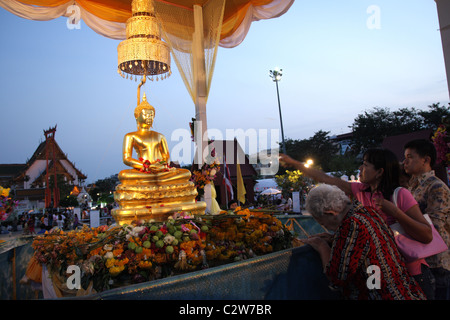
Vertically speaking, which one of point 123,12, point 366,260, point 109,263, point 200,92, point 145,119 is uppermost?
→ point 123,12

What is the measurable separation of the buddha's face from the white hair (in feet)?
15.2

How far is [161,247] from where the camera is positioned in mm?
2561

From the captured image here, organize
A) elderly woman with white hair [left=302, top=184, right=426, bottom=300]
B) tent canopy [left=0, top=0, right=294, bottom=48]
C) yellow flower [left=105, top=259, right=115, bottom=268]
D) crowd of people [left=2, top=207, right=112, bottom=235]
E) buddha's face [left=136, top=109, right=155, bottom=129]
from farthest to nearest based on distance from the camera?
crowd of people [left=2, top=207, right=112, bottom=235], tent canopy [left=0, top=0, right=294, bottom=48], buddha's face [left=136, top=109, right=155, bottom=129], yellow flower [left=105, top=259, right=115, bottom=268], elderly woman with white hair [left=302, top=184, right=426, bottom=300]

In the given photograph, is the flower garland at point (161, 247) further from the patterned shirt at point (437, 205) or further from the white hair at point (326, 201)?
the patterned shirt at point (437, 205)

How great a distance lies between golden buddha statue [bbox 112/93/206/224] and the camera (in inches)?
196

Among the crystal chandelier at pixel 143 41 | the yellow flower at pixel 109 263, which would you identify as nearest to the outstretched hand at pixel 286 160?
the yellow flower at pixel 109 263

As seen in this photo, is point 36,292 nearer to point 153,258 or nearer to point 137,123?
point 153,258

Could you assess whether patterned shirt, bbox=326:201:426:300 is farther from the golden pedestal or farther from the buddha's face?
the buddha's face

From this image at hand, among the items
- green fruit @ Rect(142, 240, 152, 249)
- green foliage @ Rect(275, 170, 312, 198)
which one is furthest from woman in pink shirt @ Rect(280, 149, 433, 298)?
green foliage @ Rect(275, 170, 312, 198)

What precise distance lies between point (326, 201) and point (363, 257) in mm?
326

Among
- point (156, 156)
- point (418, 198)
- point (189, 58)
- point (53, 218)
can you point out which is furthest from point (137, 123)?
point (53, 218)

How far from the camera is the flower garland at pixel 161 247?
7.95 feet

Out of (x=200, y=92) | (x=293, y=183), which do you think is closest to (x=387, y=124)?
(x=293, y=183)

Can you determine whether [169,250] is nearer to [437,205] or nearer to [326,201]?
[326,201]
